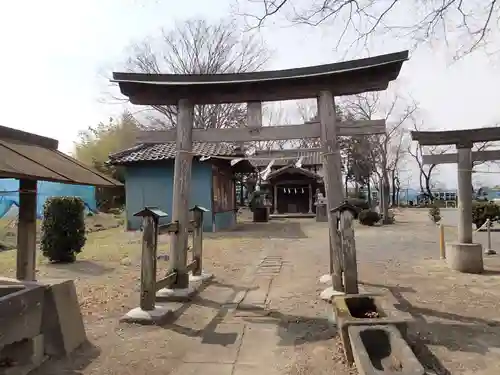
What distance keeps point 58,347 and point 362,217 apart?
18848 millimetres

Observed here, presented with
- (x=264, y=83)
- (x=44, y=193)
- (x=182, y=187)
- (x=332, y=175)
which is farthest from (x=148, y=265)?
(x=44, y=193)

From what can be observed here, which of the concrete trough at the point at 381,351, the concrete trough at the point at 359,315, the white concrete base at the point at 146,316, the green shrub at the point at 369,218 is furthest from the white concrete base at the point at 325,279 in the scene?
the green shrub at the point at 369,218

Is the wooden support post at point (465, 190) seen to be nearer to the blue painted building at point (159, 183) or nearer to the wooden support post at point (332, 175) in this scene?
the wooden support post at point (332, 175)

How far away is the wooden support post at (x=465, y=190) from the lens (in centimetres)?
967

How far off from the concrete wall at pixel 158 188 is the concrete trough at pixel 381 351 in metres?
14.2

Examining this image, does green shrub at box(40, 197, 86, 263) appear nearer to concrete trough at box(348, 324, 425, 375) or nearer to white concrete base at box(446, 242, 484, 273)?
concrete trough at box(348, 324, 425, 375)

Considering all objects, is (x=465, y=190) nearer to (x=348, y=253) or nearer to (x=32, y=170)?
(x=348, y=253)

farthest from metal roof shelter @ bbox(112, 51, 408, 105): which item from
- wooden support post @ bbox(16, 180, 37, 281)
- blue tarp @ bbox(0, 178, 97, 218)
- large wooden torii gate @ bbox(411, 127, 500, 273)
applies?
blue tarp @ bbox(0, 178, 97, 218)

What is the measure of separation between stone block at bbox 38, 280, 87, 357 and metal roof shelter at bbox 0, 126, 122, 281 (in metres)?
0.95

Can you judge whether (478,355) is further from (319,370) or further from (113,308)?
(113,308)

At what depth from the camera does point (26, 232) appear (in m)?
5.42

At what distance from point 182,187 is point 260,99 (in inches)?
77.7

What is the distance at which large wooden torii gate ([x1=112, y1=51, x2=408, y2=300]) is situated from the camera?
269 inches

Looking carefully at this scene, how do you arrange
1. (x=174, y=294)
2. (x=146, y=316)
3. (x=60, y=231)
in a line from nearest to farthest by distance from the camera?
1. (x=146, y=316)
2. (x=174, y=294)
3. (x=60, y=231)
